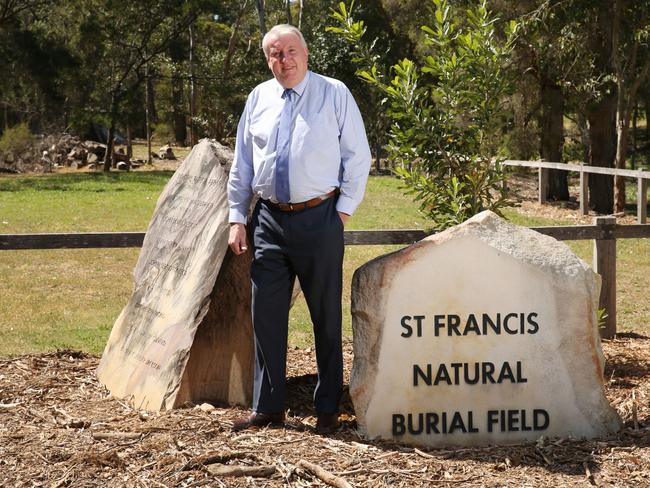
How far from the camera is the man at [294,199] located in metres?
5.22

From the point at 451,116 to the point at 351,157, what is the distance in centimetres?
150

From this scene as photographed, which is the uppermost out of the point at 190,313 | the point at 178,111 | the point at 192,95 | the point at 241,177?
the point at 192,95

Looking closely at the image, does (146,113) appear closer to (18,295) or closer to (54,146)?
(54,146)

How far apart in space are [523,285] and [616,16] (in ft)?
45.7

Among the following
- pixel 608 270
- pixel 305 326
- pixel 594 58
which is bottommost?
pixel 305 326

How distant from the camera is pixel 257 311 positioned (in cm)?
541

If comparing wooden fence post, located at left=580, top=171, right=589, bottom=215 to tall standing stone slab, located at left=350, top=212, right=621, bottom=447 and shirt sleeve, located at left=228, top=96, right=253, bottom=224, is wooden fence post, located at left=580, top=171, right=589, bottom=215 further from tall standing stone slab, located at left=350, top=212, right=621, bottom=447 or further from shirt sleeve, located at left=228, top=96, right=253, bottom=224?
shirt sleeve, located at left=228, top=96, right=253, bottom=224

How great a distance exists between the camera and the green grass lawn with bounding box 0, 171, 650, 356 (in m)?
9.23

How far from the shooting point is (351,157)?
532 cm

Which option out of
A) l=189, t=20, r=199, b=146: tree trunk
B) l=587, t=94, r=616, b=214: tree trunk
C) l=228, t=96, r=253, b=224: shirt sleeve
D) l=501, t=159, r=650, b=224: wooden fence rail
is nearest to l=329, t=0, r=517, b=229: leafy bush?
l=228, t=96, r=253, b=224: shirt sleeve

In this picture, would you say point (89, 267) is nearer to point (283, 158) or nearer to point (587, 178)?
point (283, 158)

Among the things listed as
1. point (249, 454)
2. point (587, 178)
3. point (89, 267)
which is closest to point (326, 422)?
point (249, 454)

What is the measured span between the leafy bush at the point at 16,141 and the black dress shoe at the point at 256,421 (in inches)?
1161

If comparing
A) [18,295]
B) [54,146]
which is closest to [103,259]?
[18,295]
